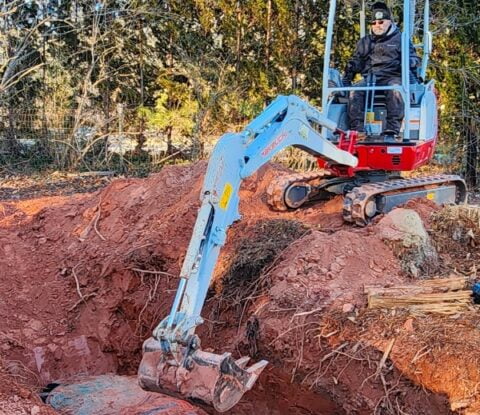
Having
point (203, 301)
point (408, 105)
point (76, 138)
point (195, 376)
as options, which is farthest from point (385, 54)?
point (76, 138)

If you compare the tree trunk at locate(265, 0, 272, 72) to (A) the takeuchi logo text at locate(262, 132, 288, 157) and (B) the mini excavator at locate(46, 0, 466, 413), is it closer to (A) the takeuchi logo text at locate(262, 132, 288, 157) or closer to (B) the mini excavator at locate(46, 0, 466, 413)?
(B) the mini excavator at locate(46, 0, 466, 413)

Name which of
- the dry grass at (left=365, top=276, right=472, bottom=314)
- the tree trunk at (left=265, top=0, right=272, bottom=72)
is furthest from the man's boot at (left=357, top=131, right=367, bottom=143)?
the tree trunk at (left=265, top=0, right=272, bottom=72)

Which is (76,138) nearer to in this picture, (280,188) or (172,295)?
(280,188)

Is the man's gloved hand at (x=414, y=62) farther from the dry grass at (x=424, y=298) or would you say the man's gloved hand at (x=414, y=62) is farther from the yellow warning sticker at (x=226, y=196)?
the yellow warning sticker at (x=226, y=196)

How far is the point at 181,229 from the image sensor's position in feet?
20.5

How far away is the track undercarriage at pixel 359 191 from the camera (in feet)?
20.2

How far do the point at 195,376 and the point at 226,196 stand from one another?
1.15 meters

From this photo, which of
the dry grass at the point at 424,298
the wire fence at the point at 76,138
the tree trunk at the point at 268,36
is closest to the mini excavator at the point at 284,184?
the dry grass at the point at 424,298

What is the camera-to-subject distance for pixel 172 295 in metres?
5.82

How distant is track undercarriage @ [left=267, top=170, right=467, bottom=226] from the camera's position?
6.17 metres

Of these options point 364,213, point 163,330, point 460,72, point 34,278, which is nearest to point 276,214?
point 364,213

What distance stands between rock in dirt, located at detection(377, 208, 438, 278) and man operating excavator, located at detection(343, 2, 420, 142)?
1196 mm

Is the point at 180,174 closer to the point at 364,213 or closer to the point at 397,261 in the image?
the point at 364,213

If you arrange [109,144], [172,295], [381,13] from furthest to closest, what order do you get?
1. [109,144]
2. [381,13]
3. [172,295]
